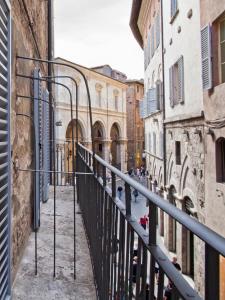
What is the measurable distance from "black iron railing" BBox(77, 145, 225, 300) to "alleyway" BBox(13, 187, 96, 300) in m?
0.41

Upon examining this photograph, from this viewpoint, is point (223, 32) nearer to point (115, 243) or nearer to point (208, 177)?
point (208, 177)

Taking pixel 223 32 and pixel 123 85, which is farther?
pixel 123 85

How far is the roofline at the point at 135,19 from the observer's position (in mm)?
20547

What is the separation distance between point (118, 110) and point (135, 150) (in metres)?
9.50

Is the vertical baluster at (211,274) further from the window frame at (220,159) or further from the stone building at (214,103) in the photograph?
the window frame at (220,159)

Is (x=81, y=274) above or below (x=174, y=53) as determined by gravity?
below

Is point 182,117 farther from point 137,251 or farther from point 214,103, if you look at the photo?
point 137,251

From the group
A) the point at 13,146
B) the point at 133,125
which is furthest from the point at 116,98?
the point at 13,146

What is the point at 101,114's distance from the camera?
34.8 meters

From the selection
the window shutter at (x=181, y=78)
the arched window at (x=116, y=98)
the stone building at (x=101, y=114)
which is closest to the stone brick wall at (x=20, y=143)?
the window shutter at (x=181, y=78)

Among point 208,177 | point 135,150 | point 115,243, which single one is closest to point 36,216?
point 115,243

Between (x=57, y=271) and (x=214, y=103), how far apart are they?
656cm

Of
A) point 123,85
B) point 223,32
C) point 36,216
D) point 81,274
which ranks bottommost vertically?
point 81,274

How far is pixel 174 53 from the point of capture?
44.2 ft
